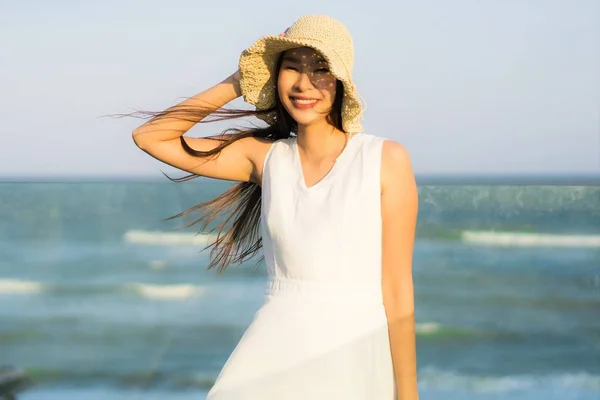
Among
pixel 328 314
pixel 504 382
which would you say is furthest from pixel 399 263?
pixel 504 382

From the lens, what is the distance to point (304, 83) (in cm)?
255

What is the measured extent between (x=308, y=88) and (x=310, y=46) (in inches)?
4.3

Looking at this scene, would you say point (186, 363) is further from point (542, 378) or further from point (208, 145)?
point (208, 145)

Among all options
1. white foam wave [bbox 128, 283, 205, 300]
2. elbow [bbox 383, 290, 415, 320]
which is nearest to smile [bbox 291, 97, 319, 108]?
elbow [bbox 383, 290, 415, 320]

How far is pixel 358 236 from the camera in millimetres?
2482

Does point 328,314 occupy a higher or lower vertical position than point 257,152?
lower

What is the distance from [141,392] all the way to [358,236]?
5.77 metres

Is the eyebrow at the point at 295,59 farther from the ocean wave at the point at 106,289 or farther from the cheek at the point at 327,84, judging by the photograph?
the ocean wave at the point at 106,289

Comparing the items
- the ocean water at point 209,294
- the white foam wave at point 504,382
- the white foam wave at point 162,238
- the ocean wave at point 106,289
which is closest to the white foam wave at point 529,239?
the ocean water at point 209,294

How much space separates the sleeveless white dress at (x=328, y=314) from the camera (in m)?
2.46

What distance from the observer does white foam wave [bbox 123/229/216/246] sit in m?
12.9

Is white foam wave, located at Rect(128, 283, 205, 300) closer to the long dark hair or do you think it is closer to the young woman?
the long dark hair

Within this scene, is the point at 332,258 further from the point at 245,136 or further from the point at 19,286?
the point at 19,286

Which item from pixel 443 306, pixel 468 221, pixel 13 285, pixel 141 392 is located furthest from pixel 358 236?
pixel 468 221
